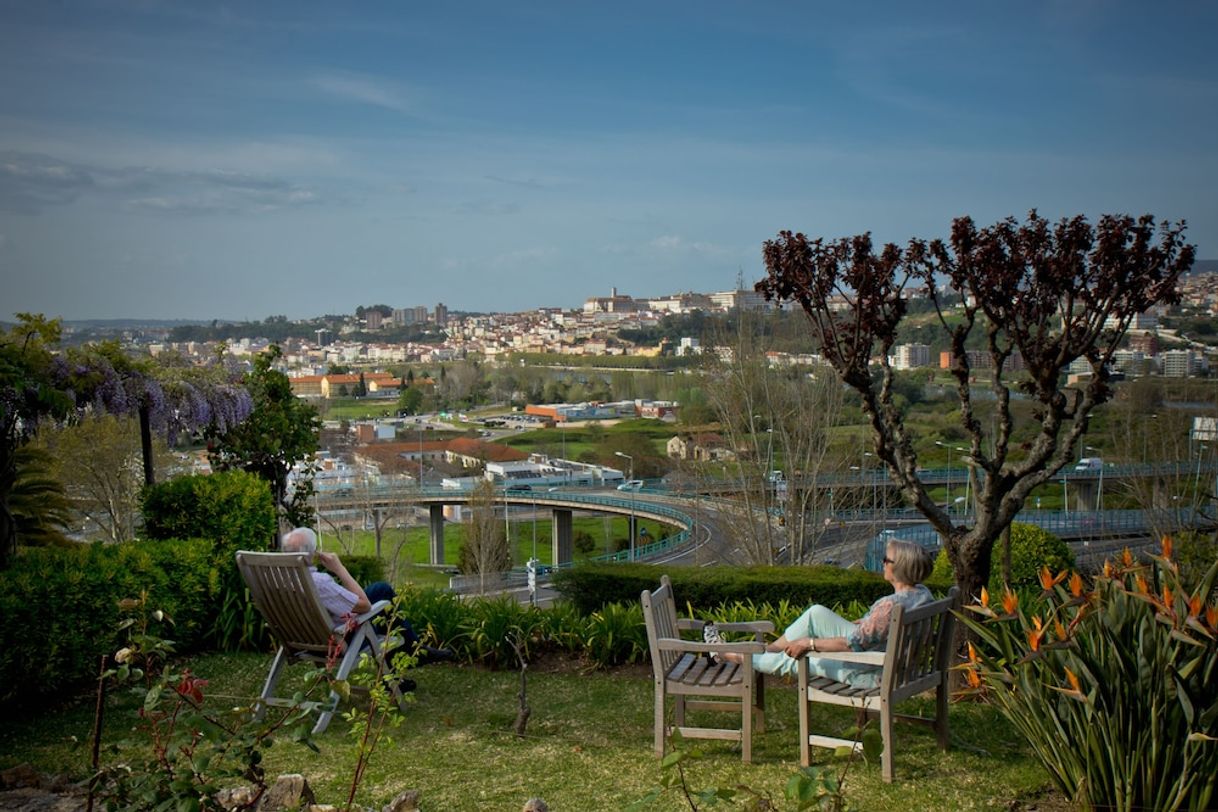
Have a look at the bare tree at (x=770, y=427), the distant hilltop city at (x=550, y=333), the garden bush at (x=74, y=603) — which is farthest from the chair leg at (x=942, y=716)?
the distant hilltop city at (x=550, y=333)

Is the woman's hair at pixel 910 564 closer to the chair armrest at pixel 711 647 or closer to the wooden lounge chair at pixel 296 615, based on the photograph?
the chair armrest at pixel 711 647

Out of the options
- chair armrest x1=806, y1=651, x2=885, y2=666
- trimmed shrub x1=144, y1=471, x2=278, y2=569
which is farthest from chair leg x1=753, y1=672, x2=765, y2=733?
trimmed shrub x1=144, y1=471, x2=278, y2=569

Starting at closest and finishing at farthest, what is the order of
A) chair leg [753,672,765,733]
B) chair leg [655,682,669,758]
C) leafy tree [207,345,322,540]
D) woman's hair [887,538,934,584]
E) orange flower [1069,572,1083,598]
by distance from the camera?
orange flower [1069,572,1083,598] → chair leg [655,682,669,758] → woman's hair [887,538,934,584] → chair leg [753,672,765,733] → leafy tree [207,345,322,540]

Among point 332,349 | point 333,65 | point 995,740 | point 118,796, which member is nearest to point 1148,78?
point 333,65

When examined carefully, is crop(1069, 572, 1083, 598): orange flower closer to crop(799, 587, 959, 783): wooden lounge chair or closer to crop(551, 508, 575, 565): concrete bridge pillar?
crop(799, 587, 959, 783): wooden lounge chair

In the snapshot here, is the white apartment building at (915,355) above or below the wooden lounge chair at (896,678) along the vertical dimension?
above

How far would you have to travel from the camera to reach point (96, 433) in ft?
69.1

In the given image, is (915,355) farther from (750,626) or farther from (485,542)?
(750,626)

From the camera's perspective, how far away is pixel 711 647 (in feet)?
14.0

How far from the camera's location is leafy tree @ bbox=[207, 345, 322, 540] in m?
8.79

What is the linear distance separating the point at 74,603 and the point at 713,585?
16.7 feet

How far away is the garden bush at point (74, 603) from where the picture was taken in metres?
5.17

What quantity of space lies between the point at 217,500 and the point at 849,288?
4465 millimetres

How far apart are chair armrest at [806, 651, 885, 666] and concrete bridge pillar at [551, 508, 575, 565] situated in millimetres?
47126
